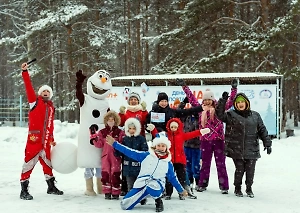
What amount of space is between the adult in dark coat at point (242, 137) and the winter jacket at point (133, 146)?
134 centimetres

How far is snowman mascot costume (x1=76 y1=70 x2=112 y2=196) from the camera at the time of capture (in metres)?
6.39

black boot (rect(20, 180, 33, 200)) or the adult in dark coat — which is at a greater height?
the adult in dark coat

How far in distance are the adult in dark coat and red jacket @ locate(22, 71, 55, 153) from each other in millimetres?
2620

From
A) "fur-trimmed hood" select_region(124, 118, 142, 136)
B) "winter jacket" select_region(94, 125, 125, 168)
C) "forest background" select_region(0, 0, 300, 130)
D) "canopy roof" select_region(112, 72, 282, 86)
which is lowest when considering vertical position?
"winter jacket" select_region(94, 125, 125, 168)

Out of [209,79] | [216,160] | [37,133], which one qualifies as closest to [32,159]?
[37,133]

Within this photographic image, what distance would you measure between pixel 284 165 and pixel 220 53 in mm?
10101

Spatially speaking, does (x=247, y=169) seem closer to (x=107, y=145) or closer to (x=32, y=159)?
(x=107, y=145)

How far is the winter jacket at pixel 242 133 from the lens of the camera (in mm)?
6547

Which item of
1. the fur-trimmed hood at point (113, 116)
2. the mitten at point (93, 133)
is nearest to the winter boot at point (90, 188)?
the mitten at point (93, 133)

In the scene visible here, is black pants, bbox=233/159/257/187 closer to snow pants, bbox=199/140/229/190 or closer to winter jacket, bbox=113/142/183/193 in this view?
snow pants, bbox=199/140/229/190

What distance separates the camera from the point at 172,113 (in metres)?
6.63

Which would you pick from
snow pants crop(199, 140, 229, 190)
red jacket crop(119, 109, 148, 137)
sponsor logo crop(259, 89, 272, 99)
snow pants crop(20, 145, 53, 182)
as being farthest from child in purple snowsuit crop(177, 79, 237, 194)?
sponsor logo crop(259, 89, 272, 99)

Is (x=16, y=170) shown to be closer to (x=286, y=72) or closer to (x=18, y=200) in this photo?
(x=18, y=200)

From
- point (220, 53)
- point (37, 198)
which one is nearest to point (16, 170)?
point (37, 198)
